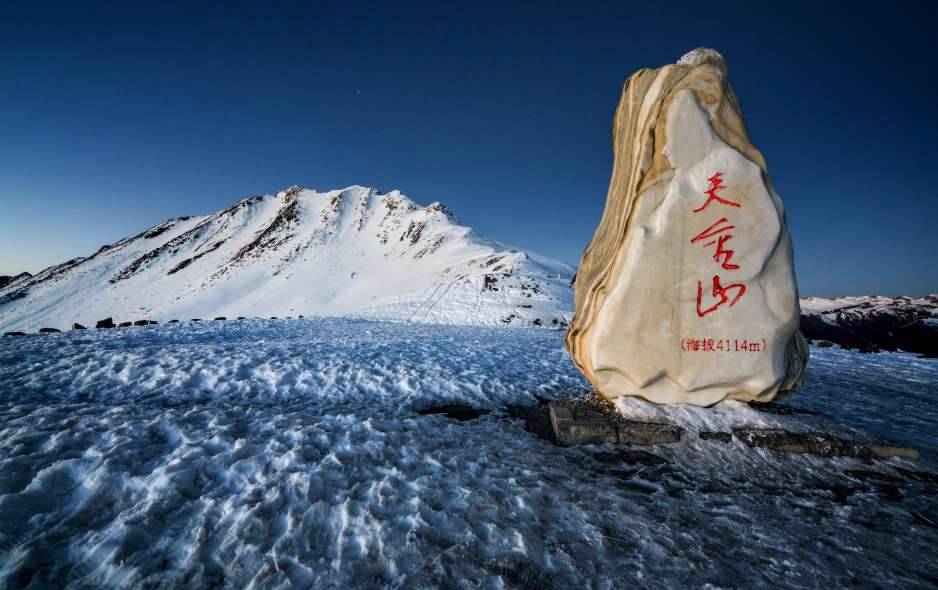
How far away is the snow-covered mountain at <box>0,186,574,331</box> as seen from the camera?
27.7 meters

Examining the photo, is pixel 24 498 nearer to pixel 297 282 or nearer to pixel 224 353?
pixel 224 353

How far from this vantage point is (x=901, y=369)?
9648 millimetres

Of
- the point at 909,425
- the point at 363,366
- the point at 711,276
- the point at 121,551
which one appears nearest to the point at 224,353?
the point at 363,366

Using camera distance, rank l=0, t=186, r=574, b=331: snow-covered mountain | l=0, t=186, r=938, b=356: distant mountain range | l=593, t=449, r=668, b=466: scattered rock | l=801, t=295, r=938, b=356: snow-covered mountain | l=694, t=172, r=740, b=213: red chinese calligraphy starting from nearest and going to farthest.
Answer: l=593, t=449, r=668, b=466: scattered rock → l=694, t=172, r=740, b=213: red chinese calligraphy → l=801, t=295, r=938, b=356: snow-covered mountain → l=0, t=186, r=938, b=356: distant mountain range → l=0, t=186, r=574, b=331: snow-covered mountain

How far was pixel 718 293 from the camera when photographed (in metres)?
4.61

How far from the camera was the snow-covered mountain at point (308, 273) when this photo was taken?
1091 inches

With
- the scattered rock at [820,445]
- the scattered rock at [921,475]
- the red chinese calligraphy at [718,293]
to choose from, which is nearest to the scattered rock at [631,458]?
the scattered rock at [820,445]

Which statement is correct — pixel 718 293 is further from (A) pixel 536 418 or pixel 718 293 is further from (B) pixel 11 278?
(B) pixel 11 278

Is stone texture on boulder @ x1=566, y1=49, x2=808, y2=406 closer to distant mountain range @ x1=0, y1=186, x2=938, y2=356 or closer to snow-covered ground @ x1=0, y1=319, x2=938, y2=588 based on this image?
snow-covered ground @ x1=0, y1=319, x2=938, y2=588

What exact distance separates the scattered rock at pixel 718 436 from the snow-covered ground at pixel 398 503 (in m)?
0.13

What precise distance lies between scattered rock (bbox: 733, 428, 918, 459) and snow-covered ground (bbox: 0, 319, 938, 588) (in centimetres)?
15

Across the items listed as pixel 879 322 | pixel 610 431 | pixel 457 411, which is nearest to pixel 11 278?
pixel 457 411

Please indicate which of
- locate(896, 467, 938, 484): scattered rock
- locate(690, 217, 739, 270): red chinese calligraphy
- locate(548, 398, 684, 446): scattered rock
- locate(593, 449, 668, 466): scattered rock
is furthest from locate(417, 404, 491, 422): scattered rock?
locate(896, 467, 938, 484): scattered rock

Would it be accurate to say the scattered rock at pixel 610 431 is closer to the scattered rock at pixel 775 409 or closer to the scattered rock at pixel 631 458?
Answer: the scattered rock at pixel 631 458
